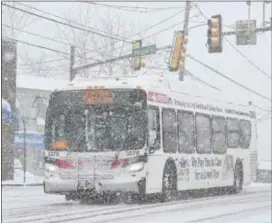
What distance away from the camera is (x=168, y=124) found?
19281mm

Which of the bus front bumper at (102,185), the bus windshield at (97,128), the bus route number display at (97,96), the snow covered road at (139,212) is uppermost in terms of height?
the bus route number display at (97,96)

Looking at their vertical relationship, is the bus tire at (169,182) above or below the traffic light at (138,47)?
below

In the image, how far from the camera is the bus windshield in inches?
695

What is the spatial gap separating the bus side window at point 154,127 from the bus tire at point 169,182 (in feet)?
3.23

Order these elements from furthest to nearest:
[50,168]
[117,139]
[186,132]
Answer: [186,132] → [50,168] → [117,139]

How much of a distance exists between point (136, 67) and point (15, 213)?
802 inches

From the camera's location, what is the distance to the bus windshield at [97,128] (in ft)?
57.9

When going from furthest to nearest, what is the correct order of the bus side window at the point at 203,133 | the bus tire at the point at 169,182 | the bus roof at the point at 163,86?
Answer: the bus side window at the point at 203,133, the bus tire at the point at 169,182, the bus roof at the point at 163,86

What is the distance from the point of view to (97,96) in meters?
18.2

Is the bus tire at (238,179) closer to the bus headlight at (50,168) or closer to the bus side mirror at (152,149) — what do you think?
the bus side mirror at (152,149)

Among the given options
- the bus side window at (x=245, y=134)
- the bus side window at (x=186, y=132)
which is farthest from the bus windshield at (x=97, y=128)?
the bus side window at (x=245, y=134)

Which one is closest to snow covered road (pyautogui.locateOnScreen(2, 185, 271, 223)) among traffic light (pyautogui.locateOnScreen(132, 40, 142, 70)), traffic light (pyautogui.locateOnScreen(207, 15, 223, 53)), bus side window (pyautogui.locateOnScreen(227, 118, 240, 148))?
bus side window (pyautogui.locateOnScreen(227, 118, 240, 148))

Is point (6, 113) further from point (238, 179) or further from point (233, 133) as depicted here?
point (238, 179)

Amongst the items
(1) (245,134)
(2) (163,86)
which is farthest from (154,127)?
(1) (245,134)
